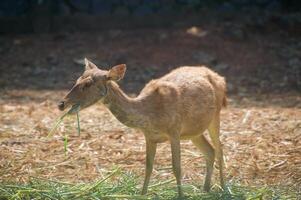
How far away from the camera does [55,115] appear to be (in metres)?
10.8

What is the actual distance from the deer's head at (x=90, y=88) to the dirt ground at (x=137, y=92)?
163 centimetres

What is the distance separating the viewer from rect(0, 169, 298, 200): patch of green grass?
6809mm

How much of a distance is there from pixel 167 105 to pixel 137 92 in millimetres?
5392

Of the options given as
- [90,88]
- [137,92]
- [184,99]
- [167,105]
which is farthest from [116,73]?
[137,92]

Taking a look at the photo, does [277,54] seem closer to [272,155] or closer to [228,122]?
[228,122]

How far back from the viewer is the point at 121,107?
6.83 m

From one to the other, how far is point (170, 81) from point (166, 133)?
2.06ft

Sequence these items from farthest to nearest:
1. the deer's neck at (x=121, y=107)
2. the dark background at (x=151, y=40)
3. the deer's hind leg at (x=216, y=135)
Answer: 1. the dark background at (x=151, y=40)
2. the deer's hind leg at (x=216, y=135)
3. the deer's neck at (x=121, y=107)

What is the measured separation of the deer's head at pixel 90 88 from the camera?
21.6 feet

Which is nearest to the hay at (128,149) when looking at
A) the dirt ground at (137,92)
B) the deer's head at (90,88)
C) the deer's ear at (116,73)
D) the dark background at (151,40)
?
the dirt ground at (137,92)

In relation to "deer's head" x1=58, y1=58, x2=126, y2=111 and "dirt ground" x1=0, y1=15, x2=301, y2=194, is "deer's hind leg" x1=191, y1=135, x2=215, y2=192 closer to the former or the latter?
"dirt ground" x1=0, y1=15, x2=301, y2=194

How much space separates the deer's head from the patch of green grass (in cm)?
83

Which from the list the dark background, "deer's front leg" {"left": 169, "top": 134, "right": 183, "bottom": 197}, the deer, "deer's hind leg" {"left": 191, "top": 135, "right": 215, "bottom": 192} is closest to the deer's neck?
the deer

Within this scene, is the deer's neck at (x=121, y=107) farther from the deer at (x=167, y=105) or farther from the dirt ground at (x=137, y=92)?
the dirt ground at (x=137, y=92)
